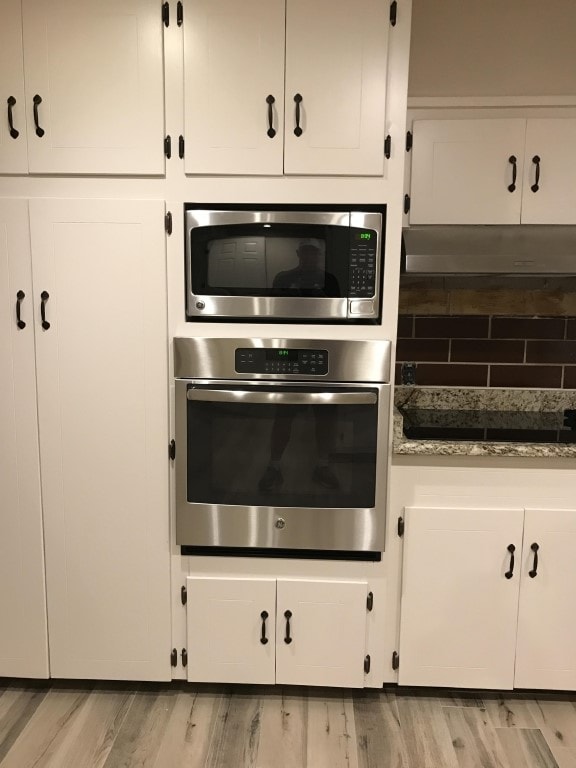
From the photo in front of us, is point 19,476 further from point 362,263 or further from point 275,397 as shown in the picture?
point 362,263

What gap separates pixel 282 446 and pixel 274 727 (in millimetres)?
941

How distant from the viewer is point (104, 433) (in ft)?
6.04

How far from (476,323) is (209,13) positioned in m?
1.55

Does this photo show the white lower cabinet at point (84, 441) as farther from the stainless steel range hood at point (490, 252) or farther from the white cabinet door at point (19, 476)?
the stainless steel range hood at point (490, 252)

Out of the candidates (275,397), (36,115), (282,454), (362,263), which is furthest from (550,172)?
(36,115)

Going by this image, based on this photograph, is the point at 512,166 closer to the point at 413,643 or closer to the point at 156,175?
the point at 156,175

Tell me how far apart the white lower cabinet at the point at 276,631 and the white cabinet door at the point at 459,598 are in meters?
0.19

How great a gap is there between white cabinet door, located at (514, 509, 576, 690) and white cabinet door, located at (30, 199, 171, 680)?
47.6 inches

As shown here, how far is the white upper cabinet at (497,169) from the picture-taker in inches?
79.4

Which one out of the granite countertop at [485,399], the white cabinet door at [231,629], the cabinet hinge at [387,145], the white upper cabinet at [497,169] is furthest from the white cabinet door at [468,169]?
the white cabinet door at [231,629]

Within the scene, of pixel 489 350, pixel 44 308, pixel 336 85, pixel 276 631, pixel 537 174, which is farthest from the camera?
pixel 489 350

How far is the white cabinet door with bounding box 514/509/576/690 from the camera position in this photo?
1848 mm

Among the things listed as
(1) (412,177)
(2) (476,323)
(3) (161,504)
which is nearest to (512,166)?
(1) (412,177)

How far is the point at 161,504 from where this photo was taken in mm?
1862
